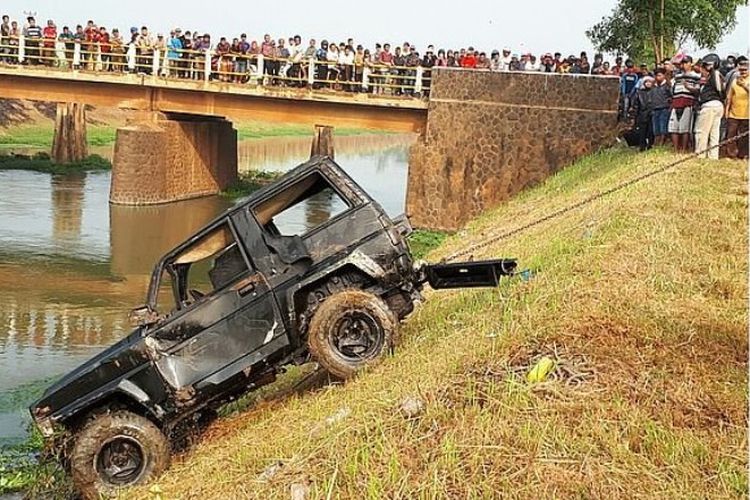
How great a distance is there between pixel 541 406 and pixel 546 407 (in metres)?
0.03

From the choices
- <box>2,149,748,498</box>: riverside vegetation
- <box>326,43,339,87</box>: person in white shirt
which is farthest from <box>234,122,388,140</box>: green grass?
<box>2,149,748,498</box>: riverside vegetation

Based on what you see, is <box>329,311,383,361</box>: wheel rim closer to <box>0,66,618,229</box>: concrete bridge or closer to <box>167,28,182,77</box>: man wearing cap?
<box>0,66,618,229</box>: concrete bridge

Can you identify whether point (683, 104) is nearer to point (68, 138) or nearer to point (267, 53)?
point (267, 53)

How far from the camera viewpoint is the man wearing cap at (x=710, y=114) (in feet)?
47.7

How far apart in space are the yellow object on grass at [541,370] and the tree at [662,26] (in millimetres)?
25891

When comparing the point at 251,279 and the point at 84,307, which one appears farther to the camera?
the point at 84,307

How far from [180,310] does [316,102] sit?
1858 cm

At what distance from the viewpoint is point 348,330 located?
7.46 metres

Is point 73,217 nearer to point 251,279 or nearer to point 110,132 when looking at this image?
point 251,279

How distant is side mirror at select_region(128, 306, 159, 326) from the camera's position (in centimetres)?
735

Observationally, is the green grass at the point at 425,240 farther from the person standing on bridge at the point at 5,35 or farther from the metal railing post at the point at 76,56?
the person standing on bridge at the point at 5,35

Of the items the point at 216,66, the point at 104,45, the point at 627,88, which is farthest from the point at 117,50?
the point at 627,88

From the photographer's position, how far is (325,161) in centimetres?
781

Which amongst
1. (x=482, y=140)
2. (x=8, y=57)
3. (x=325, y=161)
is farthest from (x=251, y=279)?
(x=8, y=57)
